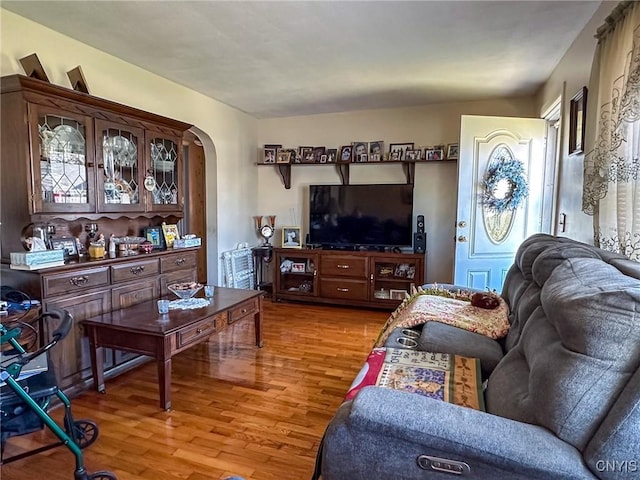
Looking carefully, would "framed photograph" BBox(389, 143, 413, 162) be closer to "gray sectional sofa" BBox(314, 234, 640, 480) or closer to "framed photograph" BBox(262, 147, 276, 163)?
"framed photograph" BBox(262, 147, 276, 163)

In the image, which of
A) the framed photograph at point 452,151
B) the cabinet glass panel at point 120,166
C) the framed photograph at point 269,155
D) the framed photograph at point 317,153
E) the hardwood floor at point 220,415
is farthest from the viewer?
the framed photograph at point 269,155

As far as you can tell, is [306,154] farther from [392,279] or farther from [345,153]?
[392,279]

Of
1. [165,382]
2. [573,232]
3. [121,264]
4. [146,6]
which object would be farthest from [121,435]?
[573,232]

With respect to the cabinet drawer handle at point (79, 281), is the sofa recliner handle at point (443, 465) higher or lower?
lower

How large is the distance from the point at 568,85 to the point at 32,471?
4.00m

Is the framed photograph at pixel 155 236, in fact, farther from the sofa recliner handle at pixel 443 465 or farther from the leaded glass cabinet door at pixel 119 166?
the sofa recliner handle at pixel 443 465

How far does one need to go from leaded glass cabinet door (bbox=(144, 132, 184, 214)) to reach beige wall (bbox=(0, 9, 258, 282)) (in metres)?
0.45

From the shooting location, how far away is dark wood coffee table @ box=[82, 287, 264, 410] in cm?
235

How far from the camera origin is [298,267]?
5.01 metres

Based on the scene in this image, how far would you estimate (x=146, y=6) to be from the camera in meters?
2.36

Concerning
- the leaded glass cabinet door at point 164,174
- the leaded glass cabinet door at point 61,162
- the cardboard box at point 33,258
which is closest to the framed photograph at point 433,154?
the leaded glass cabinet door at point 164,174

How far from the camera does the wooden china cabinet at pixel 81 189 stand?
2.35m

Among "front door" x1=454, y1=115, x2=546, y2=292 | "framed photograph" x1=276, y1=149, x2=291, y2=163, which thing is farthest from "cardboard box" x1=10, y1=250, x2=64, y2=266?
"front door" x1=454, y1=115, x2=546, y2=292

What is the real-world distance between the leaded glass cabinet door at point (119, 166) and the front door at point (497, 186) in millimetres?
2828
